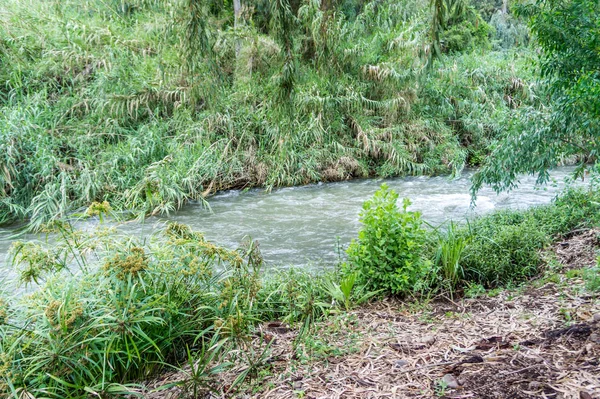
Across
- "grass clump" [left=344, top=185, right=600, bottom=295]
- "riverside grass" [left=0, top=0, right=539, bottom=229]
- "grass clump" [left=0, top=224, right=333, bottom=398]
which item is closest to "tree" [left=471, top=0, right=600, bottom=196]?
"grass clump" [left=344, top=185, right=600, bottom=295]

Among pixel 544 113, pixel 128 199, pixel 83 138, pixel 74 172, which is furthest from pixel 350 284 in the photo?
pixel 83 138

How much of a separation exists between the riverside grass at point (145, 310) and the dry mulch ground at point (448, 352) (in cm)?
14

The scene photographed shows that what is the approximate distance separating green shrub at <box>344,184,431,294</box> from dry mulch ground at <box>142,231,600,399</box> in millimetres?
246

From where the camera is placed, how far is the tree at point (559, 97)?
10.7ft

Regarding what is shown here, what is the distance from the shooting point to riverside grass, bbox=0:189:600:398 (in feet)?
7.19

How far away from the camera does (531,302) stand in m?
2.90

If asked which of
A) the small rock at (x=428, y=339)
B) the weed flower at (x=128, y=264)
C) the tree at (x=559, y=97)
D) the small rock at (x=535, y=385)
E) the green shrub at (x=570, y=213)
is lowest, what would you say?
the green shrub at (x=570, y=213)

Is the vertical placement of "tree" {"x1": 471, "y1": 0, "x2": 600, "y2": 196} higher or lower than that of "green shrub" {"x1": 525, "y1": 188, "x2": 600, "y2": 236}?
Result: higher

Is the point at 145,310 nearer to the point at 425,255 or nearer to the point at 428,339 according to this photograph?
the point at 428,339

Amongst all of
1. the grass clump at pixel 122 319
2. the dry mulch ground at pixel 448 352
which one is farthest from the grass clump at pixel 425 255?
the grass clump at pixel 122 319

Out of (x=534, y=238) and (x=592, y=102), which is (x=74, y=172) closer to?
(x=534, y=238)

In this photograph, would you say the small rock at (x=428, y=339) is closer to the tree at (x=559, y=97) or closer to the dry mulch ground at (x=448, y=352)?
the dry mulch ground at (x=448, y=352)

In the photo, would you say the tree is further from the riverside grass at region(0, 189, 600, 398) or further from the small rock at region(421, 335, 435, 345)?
the small rock at region(421, 335, 435, 345)

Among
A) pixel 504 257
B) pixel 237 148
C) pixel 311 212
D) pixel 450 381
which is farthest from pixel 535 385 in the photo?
pixel 237 148
